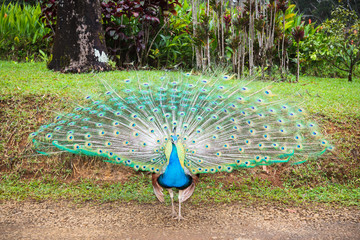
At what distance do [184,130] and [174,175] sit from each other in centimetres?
62

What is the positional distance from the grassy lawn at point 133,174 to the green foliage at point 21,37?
4.74m

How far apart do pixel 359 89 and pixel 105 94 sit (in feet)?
19.2

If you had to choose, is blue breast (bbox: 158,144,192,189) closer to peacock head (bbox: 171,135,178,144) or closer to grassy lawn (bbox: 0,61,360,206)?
peacock head (bbox: 171,135,178,144)

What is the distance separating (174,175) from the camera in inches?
145

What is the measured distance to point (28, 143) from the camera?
520 centimetres

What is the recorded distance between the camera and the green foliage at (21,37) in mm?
10141

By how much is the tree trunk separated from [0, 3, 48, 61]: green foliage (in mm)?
2853

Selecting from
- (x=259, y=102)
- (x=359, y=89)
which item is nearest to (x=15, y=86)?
(x=259, y=102)

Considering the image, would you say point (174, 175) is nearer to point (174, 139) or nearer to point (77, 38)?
point (174, 139)

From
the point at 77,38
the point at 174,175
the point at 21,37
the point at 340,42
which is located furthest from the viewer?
the point at 21,37

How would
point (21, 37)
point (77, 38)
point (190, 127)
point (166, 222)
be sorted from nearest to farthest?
point (166, 222) < point (190, 127) < point (77, 38) < point (21, 37)

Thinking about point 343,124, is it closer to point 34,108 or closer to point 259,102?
point 259,102

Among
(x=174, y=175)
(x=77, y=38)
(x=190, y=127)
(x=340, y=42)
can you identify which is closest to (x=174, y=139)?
(x=174, y=175)

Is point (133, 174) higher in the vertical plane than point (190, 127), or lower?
lower
